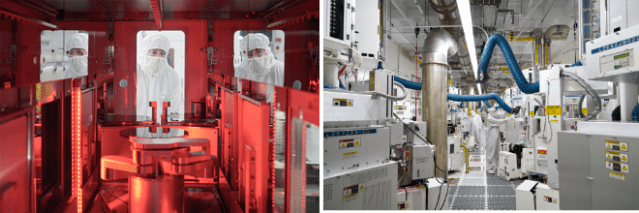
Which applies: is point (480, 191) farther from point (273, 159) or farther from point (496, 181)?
point (273, 159)

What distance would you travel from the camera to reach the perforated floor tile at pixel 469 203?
5.35 m

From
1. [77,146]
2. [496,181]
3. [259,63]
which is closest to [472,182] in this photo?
[496,181]

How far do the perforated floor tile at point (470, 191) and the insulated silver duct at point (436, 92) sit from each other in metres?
0.71

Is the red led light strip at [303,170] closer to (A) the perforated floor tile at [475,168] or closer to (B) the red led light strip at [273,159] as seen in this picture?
(B) the red led light strip at [273,159]

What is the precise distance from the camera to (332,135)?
8.38 feet

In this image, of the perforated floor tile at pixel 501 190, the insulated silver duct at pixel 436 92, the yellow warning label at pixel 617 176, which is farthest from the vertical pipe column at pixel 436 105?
the yellow warning label at pixel 617 176

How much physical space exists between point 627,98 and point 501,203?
113 inches

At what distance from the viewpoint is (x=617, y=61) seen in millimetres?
2818

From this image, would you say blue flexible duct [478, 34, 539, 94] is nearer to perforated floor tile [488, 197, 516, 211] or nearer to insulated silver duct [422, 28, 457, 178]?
insulated silver duct [422, 28, 457, 178]

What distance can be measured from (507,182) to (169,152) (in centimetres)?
778

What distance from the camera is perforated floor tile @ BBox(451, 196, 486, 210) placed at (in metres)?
5.35

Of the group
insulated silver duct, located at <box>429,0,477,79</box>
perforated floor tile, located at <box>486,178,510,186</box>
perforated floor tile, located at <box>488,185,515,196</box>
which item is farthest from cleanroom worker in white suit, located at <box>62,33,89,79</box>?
perforated floor tile, located at <box>486,178,510,186</box>

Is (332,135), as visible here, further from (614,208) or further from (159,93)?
(614,208)

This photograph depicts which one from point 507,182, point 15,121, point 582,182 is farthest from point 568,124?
point 15,121
